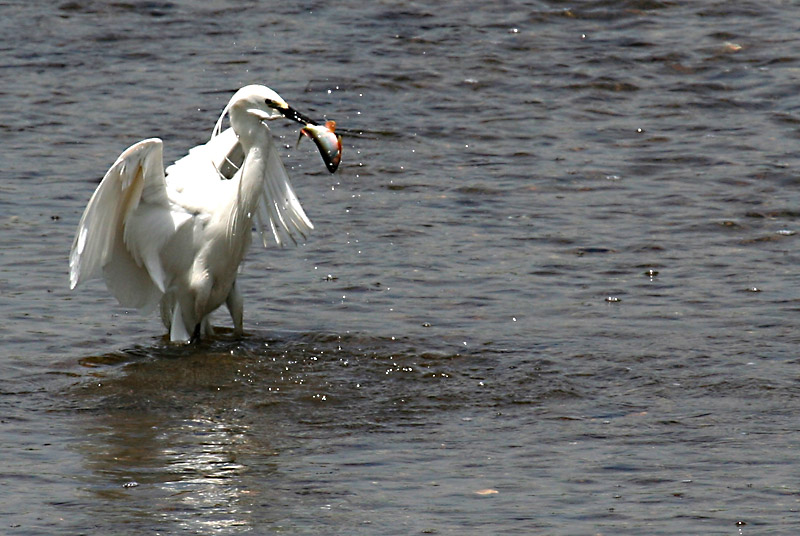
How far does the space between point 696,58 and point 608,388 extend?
5.66 meters

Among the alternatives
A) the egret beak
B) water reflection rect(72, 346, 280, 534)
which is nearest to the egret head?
the egret beak

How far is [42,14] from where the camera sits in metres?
11.5

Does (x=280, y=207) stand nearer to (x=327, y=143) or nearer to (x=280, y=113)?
(x=280, y=113)

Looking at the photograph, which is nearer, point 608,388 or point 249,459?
point 249,459

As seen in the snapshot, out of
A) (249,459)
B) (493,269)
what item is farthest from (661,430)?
(493,269)

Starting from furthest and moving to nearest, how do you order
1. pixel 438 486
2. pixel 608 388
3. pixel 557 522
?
pixel 608 388 → pixel 438 486 → pixel 557 522

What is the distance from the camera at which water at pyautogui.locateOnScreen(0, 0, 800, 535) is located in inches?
165

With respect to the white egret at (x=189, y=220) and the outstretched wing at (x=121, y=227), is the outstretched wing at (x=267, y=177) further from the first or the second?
the outstretched wing at (x=121, y=227)

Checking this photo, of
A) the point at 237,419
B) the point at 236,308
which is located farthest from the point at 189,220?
the point at 237,419

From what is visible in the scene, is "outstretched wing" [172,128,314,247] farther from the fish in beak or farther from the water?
the fish in beak

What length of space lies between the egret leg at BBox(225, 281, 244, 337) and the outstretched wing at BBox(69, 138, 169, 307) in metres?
0.33

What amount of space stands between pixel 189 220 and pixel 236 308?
0.48 meters

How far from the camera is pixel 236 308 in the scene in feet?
20.1

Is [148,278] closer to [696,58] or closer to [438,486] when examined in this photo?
[438,486]
